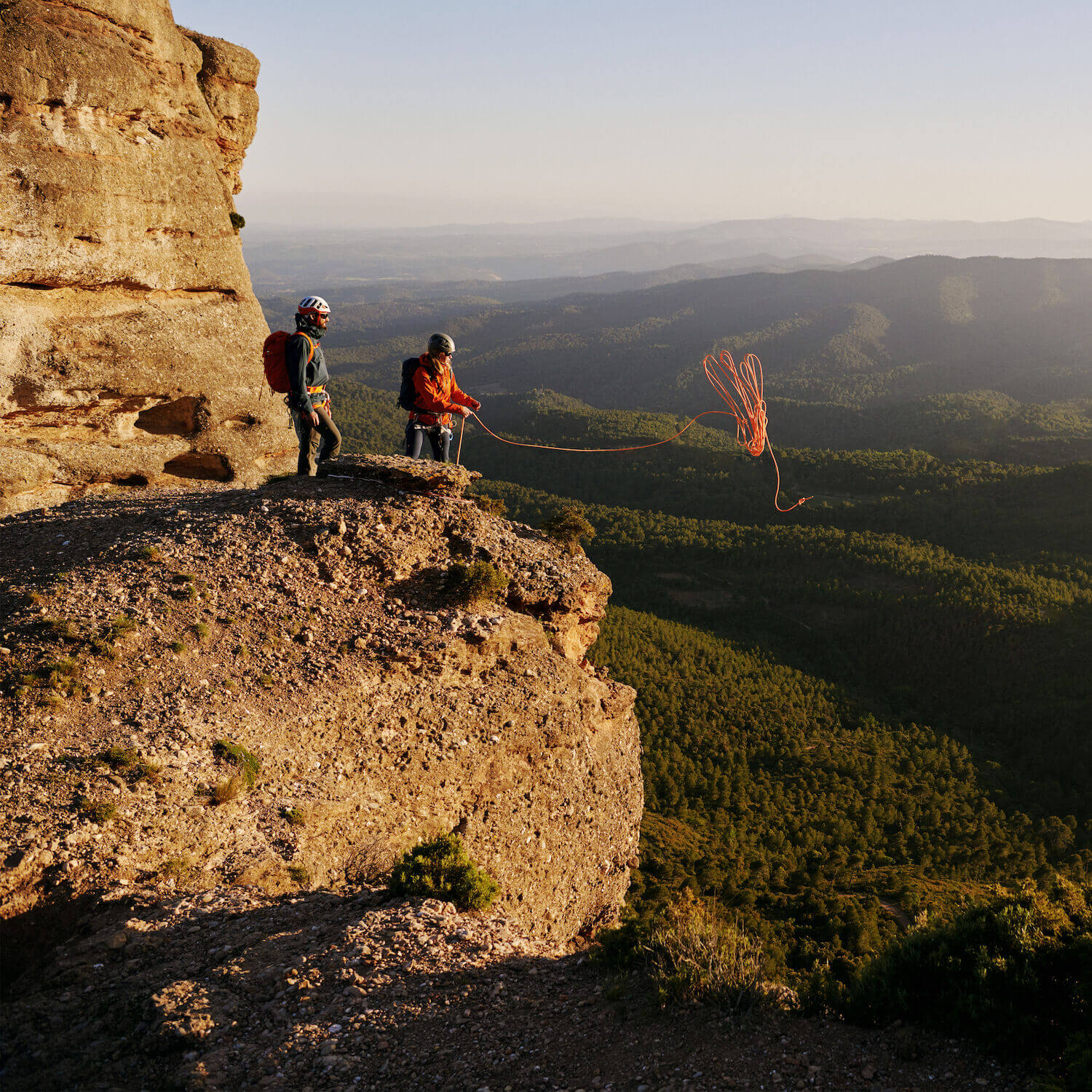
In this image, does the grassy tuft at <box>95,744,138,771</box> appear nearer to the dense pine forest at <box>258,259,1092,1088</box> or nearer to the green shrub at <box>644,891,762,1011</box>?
the green shrub at <box>644,891,762,1011</box>

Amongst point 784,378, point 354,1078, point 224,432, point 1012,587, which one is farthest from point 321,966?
point 784,378

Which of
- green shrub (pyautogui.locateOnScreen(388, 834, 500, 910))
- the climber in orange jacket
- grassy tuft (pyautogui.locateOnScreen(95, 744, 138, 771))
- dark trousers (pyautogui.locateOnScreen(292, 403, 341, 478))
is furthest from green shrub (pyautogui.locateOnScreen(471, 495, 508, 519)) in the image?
grassy tuft (pyautogui.locateOnScreen(95, 744, 138, 771))

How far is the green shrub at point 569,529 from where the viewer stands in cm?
1625

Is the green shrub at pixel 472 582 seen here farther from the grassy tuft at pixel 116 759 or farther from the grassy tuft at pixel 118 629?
the grassy tuft at pixel 116 759

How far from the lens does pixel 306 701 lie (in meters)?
11.1

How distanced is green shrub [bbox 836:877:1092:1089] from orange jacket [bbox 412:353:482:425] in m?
10.6

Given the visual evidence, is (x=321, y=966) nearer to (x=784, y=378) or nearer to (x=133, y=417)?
(x=133, y=417)

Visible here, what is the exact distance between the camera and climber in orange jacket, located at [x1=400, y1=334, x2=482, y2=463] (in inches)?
546

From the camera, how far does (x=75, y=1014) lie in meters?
6.88

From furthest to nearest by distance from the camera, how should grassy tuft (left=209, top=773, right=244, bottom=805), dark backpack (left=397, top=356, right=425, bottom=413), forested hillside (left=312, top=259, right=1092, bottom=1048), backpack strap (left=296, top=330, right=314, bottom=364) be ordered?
forested hillside (left=312, top=259, right=1092, bottom=1048), dark backpack (left=397, top=356, right=425, bottom=413), backpack strap (left=296, top=330, right=314, bottom=364), grassy tuft (left=209, top=773, right=244, bottom=805)

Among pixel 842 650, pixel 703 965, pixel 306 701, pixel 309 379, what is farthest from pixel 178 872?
pixel 842 650

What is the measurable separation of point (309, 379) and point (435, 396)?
2.33m

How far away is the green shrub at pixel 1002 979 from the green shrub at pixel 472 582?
27.7 ft

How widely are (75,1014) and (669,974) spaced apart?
5.76 m
